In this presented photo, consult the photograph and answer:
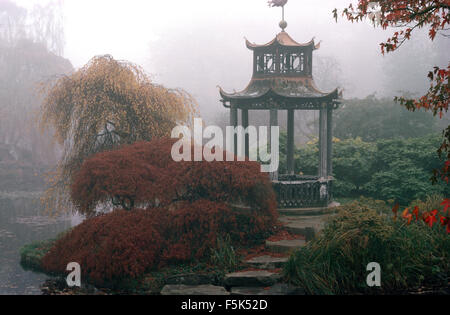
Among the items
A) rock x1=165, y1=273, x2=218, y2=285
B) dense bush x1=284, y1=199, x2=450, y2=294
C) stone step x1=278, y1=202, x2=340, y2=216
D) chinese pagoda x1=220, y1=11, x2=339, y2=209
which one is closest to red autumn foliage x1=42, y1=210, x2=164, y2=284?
rock x1=165, y1=273, x2=218, y2=285

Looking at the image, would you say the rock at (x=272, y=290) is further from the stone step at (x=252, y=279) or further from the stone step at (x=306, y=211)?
the stone step at (x=306, y=211)

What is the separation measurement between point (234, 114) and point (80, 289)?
20.3 ft

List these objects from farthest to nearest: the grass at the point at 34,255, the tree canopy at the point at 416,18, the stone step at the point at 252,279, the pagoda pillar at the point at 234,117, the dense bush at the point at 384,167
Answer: the dense bush at the point at 384,167, the pagoda pillar at the point at 234,117, the grass at the point at 34,255, the stone step at the point at 252,279, the tree canopy at the point at 416,18

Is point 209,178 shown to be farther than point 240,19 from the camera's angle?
No

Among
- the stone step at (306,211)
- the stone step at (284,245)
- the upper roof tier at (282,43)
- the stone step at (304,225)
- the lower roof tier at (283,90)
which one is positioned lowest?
the stone step at (284,245)

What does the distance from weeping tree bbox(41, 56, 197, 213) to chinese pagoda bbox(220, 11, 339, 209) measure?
190 centimetres

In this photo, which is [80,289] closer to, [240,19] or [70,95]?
[70,95]

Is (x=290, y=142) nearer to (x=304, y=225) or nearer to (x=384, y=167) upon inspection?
(x=384, y=167)

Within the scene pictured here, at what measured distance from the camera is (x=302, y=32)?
2299 inches

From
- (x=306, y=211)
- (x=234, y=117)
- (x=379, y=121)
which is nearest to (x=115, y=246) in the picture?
(x=306, y=211)

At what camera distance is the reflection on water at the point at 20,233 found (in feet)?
25.7

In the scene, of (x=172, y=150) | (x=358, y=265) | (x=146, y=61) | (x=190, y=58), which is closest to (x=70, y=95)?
(x=172, y=150)

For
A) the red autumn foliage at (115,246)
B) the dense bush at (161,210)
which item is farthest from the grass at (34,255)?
the red autumn foliage at (115,246)

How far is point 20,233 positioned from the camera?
12.5 m
